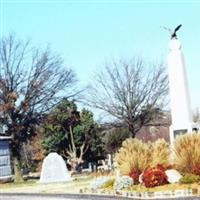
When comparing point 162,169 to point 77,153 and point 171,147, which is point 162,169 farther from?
point 77,153

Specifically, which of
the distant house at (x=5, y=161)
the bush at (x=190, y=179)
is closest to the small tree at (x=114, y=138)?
the distant house at (x=5, y=161)

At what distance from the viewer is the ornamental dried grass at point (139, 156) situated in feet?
59.1

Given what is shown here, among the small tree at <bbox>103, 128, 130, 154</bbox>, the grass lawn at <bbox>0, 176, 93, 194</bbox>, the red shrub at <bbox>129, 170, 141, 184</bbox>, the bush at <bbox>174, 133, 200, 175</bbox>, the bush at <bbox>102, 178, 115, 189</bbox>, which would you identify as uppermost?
the small tree at <bbox>103, 128, 130, 154</bbox>

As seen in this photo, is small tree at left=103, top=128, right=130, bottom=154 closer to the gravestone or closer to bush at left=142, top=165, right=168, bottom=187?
the gravestone

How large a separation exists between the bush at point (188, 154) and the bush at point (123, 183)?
1543 millimetres

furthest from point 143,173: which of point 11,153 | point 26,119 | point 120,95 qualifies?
point 120,95

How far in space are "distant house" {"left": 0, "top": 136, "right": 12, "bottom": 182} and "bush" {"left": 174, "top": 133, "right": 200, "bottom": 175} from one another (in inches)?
965

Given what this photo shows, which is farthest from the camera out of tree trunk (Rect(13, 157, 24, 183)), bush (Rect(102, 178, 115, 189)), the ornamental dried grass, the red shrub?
tree trunk (Rect(13, 157, 24, 183))

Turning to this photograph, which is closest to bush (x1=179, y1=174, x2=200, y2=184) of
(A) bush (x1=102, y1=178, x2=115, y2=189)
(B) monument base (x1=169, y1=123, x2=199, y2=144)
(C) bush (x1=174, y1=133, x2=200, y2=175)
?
(C) bush (x1=174, y1=133, x2=200, y2=175)

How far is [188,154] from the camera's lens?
1656cm

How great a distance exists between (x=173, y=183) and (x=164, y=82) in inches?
1193

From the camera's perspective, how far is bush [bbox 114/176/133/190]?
1689 cm

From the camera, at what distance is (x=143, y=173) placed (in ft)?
55.1

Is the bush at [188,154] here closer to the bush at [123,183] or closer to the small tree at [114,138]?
the bush at [123,183]
